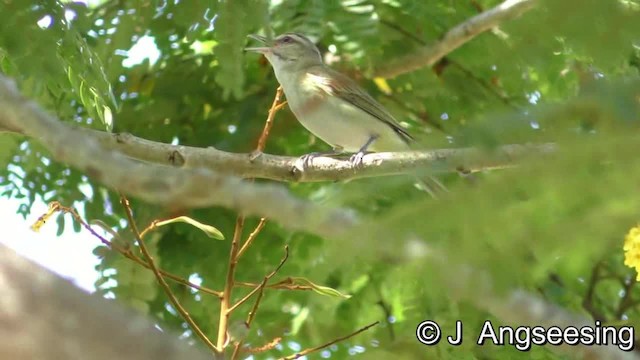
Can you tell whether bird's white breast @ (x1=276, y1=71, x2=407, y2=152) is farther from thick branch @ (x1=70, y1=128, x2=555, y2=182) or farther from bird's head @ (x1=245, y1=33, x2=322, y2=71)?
thick branch @ (x1=70, y1=128, x2=555, y2=182)

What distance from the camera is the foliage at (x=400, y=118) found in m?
1.57

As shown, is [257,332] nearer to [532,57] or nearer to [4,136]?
[4,136]

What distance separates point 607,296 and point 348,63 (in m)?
2.46

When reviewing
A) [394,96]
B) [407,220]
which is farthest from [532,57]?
[394,96]

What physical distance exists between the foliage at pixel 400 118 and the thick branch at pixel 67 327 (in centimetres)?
38

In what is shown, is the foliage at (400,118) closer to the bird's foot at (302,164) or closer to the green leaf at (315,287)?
the green leaf at (315,287)

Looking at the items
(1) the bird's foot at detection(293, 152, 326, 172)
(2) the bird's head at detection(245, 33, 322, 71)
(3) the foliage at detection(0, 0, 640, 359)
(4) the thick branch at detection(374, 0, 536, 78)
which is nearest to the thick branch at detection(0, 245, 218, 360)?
(3) the foliage at detection(0, 0, 640, 359)

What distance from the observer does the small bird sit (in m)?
6.49

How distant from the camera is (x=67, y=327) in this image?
4.51ft

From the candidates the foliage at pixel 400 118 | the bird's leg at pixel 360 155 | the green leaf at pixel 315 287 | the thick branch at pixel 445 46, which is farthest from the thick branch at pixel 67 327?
the thick branch at pixel 445 46

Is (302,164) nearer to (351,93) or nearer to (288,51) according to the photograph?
(288,51)

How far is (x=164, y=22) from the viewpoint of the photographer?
5.89 metres
